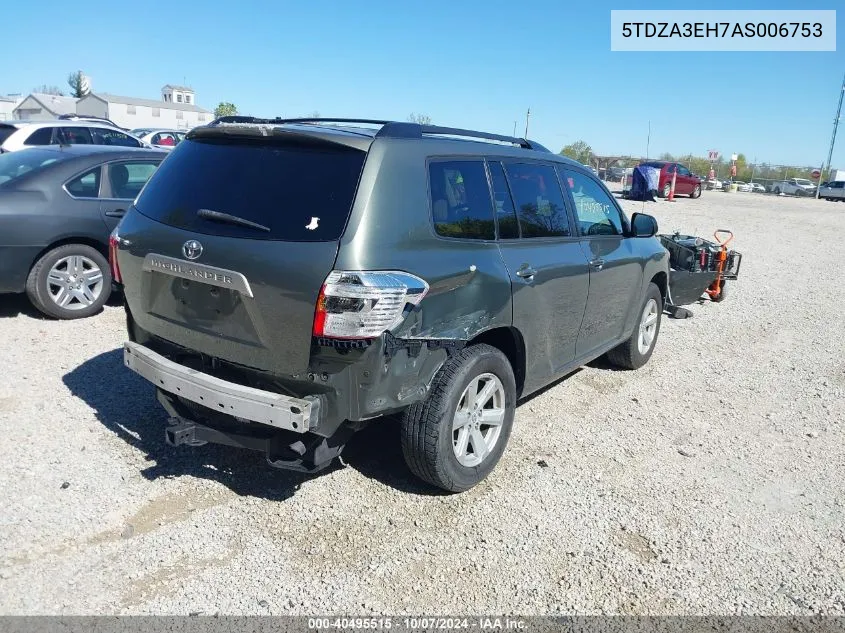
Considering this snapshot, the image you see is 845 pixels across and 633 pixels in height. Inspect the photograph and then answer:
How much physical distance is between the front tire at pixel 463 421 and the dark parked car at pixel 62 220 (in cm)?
453

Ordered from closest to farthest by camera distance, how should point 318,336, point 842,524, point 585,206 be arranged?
point 318,336 < point 842,524 < point 585,206

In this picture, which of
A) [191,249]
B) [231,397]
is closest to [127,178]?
[191,249]

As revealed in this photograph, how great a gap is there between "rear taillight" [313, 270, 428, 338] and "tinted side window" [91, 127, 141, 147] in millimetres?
13606

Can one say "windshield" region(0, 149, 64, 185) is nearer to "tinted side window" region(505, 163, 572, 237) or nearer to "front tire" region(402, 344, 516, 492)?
"tinted side window" region(505, 163, 572, 237)

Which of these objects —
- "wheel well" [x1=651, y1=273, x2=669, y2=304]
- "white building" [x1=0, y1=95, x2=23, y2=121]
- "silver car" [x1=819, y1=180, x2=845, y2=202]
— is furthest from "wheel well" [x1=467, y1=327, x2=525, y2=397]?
"white building" [x1=0, y1=95, x2=23, y2=121]

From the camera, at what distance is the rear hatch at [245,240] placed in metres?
3.02

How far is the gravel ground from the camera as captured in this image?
2.94 m

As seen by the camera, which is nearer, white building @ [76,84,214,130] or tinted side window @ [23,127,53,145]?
tinted side window @ [23,127,53,145]

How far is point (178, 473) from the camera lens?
381 cm

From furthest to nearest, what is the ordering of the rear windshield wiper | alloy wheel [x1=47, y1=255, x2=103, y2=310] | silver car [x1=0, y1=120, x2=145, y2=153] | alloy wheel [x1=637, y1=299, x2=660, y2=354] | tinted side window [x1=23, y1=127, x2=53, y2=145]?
tinted side window [x1=23, y1=127, x2=53, y2=145]
silver car [x1=0, y1=120, x2=145, y2=153]
alloy wheel [x1=47, y1=255, x2=103, y2=310]
alloy wheel [x1=637, y1=299, x2=660, y2=354]
the rear windshield wiper

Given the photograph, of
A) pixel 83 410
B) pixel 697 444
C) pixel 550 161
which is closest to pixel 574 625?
pixel 697 444

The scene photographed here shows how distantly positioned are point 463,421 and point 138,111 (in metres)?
93.0

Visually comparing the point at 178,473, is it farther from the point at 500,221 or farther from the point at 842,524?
the point at 842,524

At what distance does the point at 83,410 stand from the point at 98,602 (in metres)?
2.07
